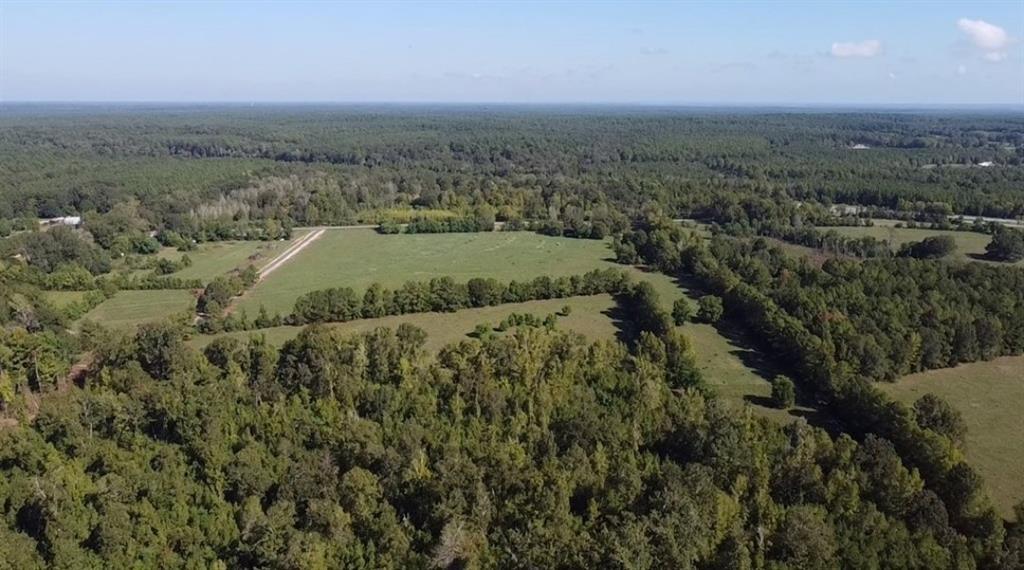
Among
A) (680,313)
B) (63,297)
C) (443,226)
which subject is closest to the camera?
(680,313)

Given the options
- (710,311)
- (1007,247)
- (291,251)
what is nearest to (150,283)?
(291,251)

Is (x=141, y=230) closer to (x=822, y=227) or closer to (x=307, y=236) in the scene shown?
(x=307, y=236)

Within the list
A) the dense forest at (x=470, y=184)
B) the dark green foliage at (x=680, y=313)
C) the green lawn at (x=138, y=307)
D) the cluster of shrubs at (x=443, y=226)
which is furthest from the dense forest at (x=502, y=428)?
the dense forest at (x=470, y=184)

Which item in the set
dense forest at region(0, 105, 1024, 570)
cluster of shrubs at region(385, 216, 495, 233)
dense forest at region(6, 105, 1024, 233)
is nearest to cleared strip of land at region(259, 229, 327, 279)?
dense forest at region(0, 105, 1024, 570)

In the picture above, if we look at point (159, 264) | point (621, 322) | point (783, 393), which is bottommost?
point (621, 322)

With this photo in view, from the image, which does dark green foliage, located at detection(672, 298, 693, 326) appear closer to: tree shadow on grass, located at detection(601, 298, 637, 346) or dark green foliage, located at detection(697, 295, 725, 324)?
dark green foliage, located at detection(697, 295, 725, 324)

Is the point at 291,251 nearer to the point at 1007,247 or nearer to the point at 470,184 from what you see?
the point at 470,184
